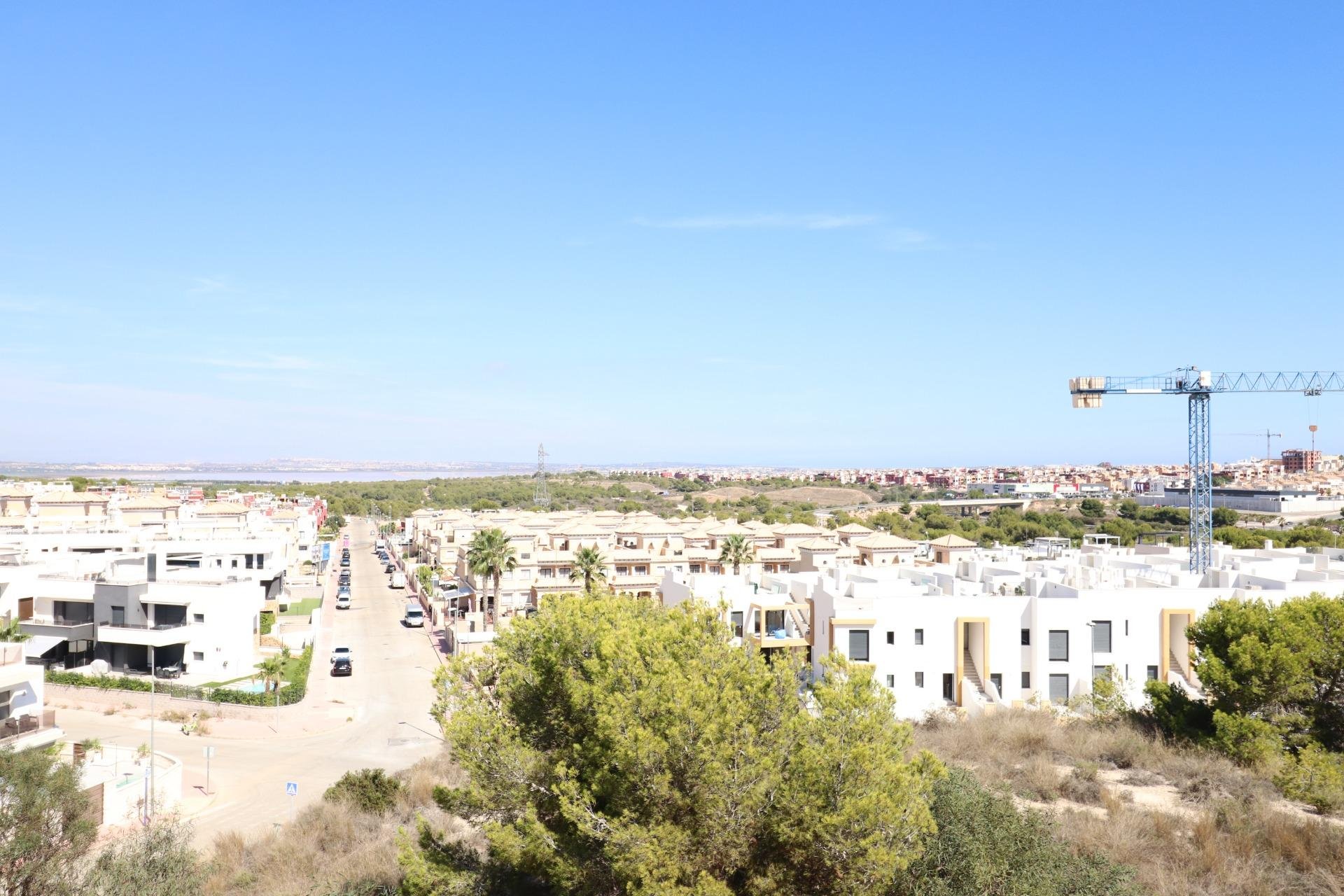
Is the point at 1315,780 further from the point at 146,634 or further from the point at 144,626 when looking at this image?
the point at 144,626

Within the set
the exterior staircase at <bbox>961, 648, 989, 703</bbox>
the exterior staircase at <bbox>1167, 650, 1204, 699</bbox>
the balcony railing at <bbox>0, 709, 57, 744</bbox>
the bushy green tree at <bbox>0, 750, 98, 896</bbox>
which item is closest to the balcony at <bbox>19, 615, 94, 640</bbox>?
the balcony railing at <bbox>0, 709, 57, 744</bbox>

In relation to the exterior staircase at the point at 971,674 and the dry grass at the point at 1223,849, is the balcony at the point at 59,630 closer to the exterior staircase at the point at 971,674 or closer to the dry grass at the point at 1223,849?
the exterior staircase at the point at 971,674

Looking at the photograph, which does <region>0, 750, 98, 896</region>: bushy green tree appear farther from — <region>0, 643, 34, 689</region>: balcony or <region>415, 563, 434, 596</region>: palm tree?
<region>415, 563, 434, 596</region>: palm tree

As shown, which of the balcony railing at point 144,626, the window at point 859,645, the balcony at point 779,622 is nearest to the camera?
the window at point 859,645

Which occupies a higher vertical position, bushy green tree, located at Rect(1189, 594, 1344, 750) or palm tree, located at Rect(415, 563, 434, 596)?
bushy green tree, located at Rect(1189, 594, 1344, 750)

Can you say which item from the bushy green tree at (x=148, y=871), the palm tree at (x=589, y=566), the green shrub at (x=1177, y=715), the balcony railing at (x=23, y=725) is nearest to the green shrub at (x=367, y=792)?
the bushy green tree at (x=148, y=871)
